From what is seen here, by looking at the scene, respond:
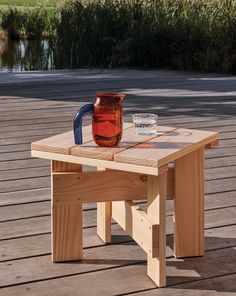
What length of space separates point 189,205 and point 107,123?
418mm

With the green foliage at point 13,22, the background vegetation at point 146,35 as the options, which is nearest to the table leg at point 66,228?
the background vegetation at point 146,35

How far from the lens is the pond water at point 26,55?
31.9 ft

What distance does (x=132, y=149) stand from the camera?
2.43 metres

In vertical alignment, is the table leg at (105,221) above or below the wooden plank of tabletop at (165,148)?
below

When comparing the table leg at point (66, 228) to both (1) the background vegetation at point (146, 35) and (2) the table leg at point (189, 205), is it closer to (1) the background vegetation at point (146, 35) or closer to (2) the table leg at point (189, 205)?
(2) the table leg at point (189, 205)

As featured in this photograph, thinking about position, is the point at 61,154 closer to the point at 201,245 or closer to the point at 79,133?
the point at 79,133

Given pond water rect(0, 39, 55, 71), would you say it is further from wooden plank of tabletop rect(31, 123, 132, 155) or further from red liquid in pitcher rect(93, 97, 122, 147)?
red liquid in pitcher rect(93, 97, 122, 147)

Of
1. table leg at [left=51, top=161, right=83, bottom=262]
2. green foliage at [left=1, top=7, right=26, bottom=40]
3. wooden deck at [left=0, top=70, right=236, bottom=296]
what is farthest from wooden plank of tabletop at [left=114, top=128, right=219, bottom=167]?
green foliage at [left=1, top=7, right=26, bottom=40]

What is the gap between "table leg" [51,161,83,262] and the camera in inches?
101

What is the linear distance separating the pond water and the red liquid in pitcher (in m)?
6.94

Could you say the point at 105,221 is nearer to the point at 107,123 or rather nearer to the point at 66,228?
the point at 66,228

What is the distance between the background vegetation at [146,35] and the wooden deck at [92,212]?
6.84 feet

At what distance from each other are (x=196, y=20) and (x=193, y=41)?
1.06 ft

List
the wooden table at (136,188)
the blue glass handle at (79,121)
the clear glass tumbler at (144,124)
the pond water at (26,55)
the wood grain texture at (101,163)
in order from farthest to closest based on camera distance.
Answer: the pond water at (26,55), the clear glass tumbler at (144,124), the blue glass handle at (79,121), the wooden table at (136,188), the wood grain texture at (101,163)
